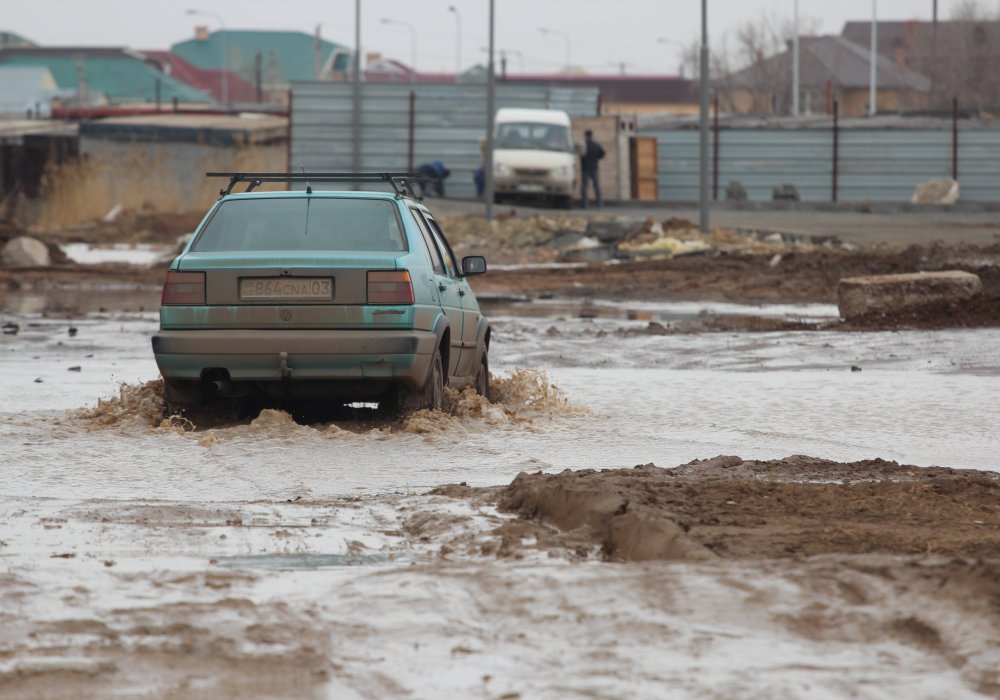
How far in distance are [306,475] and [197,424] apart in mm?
2273

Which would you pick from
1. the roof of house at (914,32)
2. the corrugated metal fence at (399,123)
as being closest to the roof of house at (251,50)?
the roof of house at (914,32)

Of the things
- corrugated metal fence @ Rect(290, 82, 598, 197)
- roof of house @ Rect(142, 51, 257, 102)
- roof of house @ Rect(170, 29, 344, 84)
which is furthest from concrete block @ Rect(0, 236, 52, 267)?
roof of house @ Rect(170, 29, 344, 84)

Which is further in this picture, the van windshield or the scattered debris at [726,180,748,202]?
the scattered debris at [726,180,748,202]

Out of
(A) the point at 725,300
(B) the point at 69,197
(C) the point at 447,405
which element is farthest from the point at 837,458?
(B) the point at 69,197

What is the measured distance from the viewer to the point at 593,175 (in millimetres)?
44094

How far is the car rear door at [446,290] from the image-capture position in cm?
1038

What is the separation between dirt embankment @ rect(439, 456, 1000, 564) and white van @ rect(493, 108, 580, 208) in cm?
3506

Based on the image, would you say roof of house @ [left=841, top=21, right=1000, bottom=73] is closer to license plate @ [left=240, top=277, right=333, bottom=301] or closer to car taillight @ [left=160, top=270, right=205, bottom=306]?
license plate @ [left=240, top=277, right=333, bottom=301]

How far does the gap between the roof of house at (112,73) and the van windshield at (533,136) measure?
227ft

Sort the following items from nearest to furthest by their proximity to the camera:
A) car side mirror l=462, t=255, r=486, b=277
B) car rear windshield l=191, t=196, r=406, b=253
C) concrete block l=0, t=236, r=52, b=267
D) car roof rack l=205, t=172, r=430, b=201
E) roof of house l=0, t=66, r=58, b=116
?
car rear windshield l=191, t=196, r=406, b=253, car roof rack l=205, t=172, r=430, b=201, car side mirror l=462, t=255, r=486, b=277, concrete block l=0, t=236, r=52, b=267, roof of house l=0, t=66, r=58, b=116

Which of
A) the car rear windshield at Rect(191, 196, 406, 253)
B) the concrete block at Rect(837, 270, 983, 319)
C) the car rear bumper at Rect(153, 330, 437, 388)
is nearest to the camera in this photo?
the car rear bumper at Rect(153, 330, 437, 388)

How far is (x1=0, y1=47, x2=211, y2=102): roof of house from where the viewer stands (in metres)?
112

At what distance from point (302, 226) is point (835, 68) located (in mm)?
100789

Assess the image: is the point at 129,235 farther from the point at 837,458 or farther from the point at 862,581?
the point at 862,581
